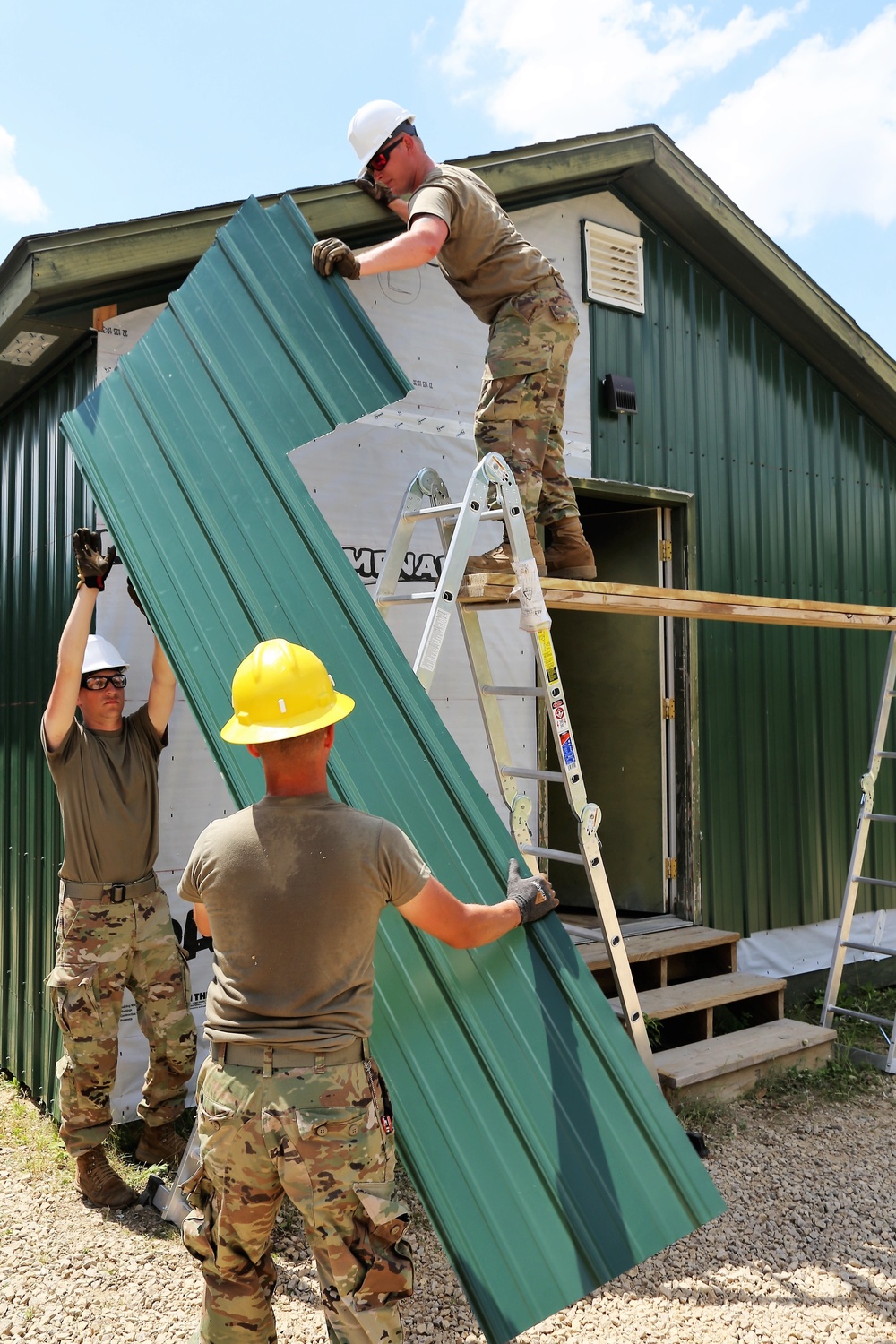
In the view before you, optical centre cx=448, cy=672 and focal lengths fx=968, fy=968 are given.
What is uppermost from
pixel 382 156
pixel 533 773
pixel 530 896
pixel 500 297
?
pixel 382 156

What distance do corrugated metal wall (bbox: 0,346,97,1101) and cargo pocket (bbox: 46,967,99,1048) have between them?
78 centimetres

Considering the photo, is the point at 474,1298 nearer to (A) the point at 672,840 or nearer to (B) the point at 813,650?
(A) the point at 672,840

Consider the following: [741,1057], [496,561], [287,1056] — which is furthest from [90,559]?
[741,1057]

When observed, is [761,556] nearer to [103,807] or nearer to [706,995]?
[706,995]

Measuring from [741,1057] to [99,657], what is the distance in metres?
3.46

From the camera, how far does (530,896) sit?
250 cm

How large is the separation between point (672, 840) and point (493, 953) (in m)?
3.74

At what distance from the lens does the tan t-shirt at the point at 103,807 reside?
370 cm

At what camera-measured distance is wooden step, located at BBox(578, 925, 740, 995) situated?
202 inches

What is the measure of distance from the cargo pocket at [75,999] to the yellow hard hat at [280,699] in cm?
202

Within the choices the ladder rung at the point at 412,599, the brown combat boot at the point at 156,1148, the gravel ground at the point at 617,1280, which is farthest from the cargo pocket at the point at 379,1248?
the brown combat boot at the point at 156,1148

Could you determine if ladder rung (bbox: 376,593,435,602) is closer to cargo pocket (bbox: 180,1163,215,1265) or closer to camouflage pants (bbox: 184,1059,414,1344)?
camouflage pants (bbox: 184,1059,414,1344)

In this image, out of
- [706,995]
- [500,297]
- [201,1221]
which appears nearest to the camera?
[201,1221]

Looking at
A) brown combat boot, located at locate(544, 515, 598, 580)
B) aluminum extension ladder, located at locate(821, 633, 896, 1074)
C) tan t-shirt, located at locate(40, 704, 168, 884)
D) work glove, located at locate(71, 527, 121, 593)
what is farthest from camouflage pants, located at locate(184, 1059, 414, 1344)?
aluminum extension ladder, located at locate(821, 633, 896, 1074)
